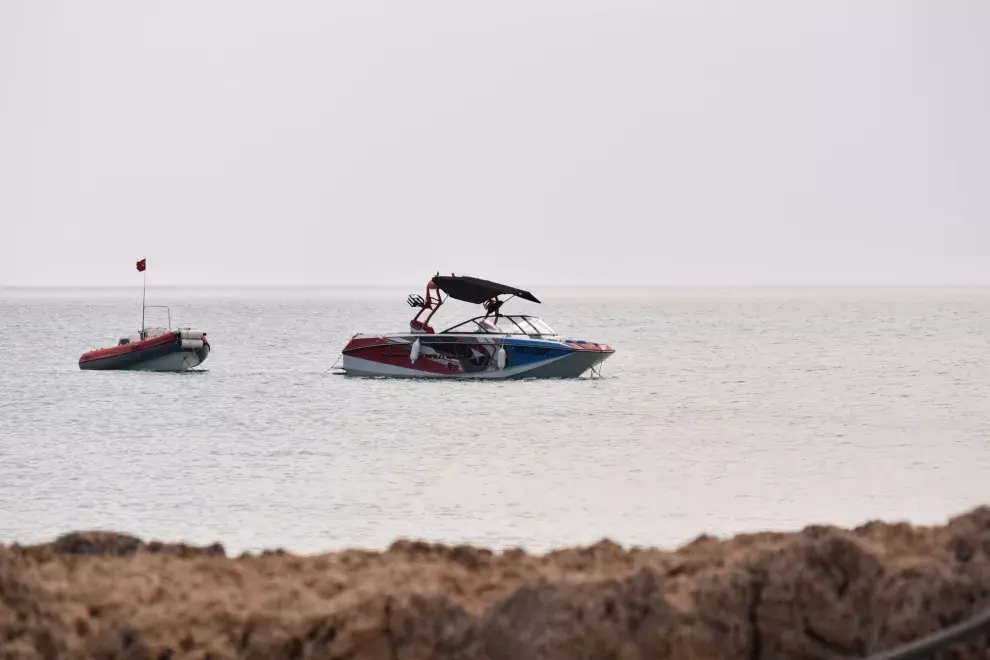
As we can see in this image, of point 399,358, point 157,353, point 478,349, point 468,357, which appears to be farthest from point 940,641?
point 157,353

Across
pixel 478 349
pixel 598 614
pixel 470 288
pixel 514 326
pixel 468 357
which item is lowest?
pixel 468 357

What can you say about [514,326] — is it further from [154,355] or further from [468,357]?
[154,355]

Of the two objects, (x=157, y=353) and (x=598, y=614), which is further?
(x=157, y=353)

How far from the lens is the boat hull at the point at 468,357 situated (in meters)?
38.4

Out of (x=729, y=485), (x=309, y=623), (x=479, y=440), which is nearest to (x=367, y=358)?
(x=479, y=440)

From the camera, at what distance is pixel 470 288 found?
130 feet

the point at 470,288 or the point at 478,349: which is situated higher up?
the point at 470,288

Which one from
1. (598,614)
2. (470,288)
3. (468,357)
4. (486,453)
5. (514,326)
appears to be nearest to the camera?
(598,614)

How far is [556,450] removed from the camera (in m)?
25.5

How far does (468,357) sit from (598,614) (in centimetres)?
3402

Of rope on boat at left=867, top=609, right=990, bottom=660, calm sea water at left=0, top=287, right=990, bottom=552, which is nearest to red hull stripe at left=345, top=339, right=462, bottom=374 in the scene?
calm sea water at left=0, top=287, right=990, bottom=552

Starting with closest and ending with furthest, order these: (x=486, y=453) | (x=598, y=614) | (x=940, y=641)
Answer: (x=940, y=641) < (x=598, y=614) < (x=486, y=453)

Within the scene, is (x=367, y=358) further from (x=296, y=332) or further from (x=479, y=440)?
(x=296, y=332)

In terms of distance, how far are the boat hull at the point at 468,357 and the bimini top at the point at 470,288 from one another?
1255 mm
